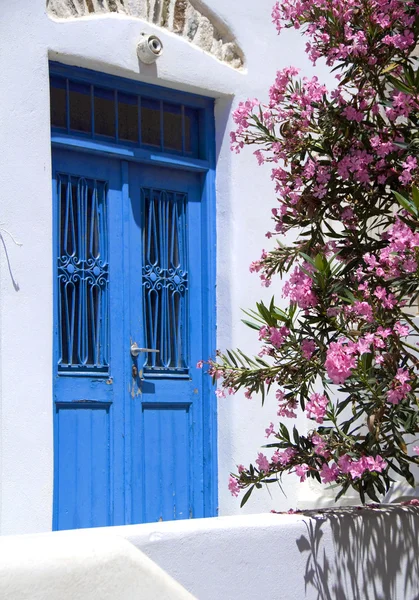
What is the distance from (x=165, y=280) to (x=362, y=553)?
2606 mm

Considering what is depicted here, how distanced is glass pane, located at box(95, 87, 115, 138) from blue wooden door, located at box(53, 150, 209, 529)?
0.62ft

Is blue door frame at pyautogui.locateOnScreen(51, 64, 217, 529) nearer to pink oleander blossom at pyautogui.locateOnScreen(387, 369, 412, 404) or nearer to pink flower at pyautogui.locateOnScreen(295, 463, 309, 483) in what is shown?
pink flower at pyautogui.locateOnScreen(295, 463, 309, 483)

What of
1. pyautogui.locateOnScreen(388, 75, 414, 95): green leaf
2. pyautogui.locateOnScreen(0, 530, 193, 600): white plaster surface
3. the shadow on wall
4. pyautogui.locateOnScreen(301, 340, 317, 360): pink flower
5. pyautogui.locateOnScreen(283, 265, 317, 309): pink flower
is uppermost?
pyautogui.locateOnScreen(388, 75, 414, 95): green leaf

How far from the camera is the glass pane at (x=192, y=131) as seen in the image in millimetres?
7113

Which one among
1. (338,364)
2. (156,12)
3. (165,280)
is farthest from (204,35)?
(338,364)

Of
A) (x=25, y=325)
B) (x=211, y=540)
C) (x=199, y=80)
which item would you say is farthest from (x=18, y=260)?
(x=211, y=540)

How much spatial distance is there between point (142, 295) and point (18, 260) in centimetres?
102

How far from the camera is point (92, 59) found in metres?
6.38

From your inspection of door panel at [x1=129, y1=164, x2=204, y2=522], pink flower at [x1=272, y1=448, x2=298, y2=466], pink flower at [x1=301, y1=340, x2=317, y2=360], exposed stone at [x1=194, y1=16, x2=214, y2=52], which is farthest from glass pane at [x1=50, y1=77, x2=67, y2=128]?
pink flower at [x1=272, y1=448, x2=298, y2=466]

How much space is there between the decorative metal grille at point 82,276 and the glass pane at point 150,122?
1.62 ft

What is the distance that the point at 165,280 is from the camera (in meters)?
6.87

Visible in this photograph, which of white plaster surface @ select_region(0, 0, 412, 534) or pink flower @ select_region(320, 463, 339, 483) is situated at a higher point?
white plaster surface @ select_region(0, 0, 412, 534)

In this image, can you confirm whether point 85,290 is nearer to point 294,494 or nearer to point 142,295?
point 142,295

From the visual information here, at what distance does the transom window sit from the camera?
6.46m
